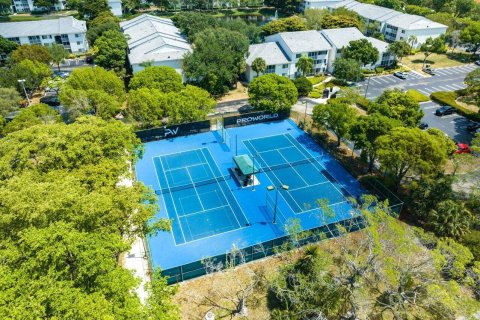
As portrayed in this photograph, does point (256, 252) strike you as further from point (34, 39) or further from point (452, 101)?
point (34, 39)

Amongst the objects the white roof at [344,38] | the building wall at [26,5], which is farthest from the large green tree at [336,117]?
the building wall at [26,5]

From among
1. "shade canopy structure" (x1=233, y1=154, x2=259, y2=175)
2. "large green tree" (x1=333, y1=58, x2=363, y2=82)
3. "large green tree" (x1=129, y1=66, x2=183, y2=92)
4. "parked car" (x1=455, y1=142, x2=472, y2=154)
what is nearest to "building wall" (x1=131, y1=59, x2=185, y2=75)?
"large green tree" (x1=129, y1=66, x2=183, y2=92)

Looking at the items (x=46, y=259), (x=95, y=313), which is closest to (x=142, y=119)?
(x=46, y=259)

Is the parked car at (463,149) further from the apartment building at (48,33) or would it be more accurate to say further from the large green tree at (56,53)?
the apartment building at (48,33)

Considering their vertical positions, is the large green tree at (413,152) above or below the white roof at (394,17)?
below

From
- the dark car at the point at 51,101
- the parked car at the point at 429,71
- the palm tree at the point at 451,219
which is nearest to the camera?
the palm tree at the point at 451,219

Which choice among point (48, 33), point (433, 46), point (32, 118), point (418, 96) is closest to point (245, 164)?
A: point (32, 118)

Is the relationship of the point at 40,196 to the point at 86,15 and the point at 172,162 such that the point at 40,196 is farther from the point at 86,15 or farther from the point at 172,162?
the point at 86,15
